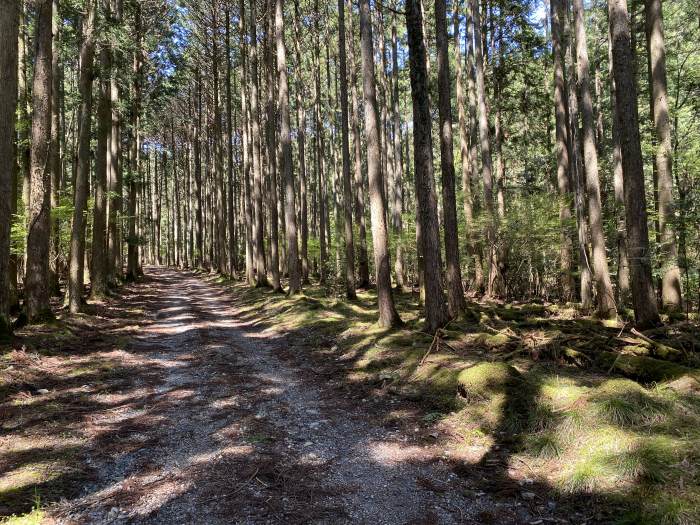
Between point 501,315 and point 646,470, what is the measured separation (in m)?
10.1

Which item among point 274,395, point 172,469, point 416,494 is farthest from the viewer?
point 274,395

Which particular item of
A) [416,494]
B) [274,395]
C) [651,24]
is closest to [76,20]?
[274,395]

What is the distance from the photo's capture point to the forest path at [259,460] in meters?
3.57

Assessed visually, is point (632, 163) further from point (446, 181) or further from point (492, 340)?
point (492, 340)

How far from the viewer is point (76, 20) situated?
1927cm

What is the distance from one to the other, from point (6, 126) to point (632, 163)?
1262cm

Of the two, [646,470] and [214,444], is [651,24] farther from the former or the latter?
[214,444]

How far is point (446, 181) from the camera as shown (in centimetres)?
1125

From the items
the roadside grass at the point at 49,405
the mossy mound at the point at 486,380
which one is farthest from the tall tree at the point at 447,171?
the roadside grass at the point at 49,405

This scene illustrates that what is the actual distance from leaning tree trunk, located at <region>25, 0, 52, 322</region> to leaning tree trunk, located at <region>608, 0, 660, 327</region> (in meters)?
12.6

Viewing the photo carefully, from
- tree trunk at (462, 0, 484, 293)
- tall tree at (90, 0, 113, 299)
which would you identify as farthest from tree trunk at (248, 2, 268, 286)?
tree trunk at (462, 0, 484, 293)

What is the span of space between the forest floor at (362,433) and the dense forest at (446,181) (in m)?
0.12

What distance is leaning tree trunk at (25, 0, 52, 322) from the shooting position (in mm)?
9844

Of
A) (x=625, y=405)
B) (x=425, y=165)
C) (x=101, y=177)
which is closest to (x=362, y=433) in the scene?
(x=625, y=405)
